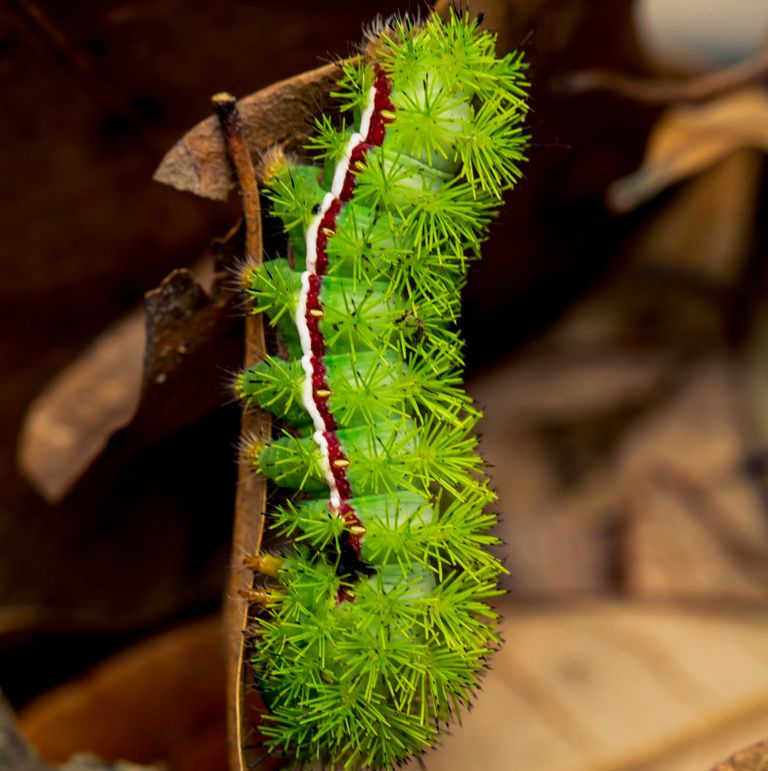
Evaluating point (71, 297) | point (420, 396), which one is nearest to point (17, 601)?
point (71, 297)

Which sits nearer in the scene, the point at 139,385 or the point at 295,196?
the point at 295,196

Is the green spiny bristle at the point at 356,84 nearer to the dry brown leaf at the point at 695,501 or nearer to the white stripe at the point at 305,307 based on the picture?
the white stripe at the point at 305,307

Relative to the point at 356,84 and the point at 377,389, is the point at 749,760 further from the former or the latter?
the point at 356,84

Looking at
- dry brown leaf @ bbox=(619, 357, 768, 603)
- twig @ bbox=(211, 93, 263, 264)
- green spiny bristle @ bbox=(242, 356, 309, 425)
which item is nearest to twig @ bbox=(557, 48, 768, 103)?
dry brown leaf @ bbox=(619, 357, 768, 603)

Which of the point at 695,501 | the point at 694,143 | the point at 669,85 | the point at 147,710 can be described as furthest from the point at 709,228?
the point at 147,710

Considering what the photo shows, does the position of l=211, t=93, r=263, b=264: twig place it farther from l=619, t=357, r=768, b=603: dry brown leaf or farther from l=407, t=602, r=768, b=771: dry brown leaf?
l=619, t=357, r=768, b=603: dry brown leaf
